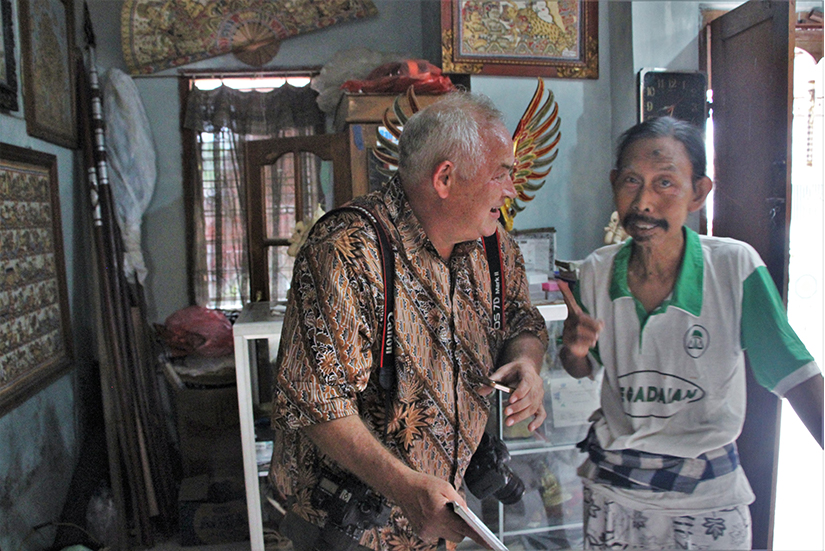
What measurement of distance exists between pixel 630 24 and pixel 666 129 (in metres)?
0.26

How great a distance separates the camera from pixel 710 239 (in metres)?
0.90

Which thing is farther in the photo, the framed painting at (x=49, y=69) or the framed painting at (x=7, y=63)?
the framed painting at (x=49, y=69)

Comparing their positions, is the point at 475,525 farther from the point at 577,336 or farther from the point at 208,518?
the point at 208,518

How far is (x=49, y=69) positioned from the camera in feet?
6.70

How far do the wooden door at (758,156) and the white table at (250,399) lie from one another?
4.18 ft

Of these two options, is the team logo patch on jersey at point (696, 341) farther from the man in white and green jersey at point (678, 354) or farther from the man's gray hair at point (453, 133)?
the man's gray hair at point (453, 133)

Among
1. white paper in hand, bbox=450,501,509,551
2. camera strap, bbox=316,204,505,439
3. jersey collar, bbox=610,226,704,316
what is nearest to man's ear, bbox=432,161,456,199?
camera strap, bbox=316,204,505,439

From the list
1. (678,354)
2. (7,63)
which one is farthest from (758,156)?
(7,63)

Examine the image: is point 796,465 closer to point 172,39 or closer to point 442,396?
point 442,396

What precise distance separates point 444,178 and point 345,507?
0.58m

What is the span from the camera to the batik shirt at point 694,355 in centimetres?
87

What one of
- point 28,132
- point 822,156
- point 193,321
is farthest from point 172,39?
point 822,156

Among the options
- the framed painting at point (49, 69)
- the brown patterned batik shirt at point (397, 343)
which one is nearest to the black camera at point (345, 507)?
the brown patterned batik shirt at point (397, 343)

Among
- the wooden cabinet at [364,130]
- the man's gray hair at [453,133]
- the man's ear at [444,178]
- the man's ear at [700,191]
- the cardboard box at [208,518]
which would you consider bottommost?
the cardboard box at [208,518]
